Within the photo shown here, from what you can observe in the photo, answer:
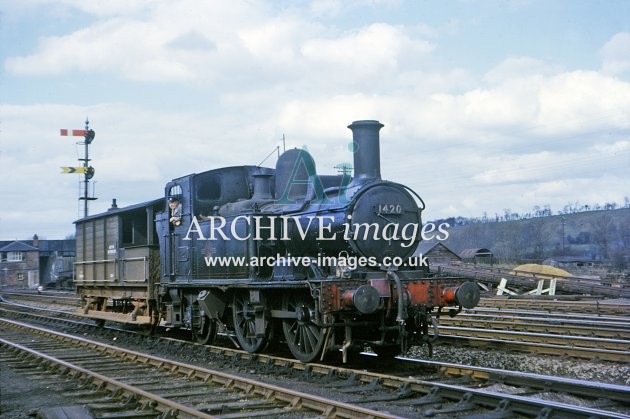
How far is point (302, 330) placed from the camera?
34.4 feet

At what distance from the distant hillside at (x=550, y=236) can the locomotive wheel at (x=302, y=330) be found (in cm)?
6822

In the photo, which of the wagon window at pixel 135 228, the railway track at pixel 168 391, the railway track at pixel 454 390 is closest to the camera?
the railway track at pixel 454 390

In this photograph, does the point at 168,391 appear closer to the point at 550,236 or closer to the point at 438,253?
the point at 438,253

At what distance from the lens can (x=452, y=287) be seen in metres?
9.94

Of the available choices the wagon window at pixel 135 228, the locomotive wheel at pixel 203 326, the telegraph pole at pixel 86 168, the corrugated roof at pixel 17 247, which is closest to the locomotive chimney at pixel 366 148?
the locomotive wheel at pixel 203 326

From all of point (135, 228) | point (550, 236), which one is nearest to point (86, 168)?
point (135, 228)

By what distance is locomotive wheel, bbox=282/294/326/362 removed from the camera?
9.96 meters

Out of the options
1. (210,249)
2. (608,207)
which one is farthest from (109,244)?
(608,207)

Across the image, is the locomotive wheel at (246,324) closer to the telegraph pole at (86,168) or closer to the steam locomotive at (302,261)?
the steam locomotive at (302,261)

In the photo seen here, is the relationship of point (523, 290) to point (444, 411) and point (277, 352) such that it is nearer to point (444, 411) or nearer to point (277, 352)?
point (277, 352)

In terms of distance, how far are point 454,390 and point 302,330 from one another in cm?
334

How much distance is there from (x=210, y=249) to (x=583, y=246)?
8750 centimetres

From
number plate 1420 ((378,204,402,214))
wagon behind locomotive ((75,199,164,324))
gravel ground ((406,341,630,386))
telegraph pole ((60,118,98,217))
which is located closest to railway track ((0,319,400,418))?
wagon behind locomotive ((75,199,164,324))

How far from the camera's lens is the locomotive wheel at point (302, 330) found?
392 inches
